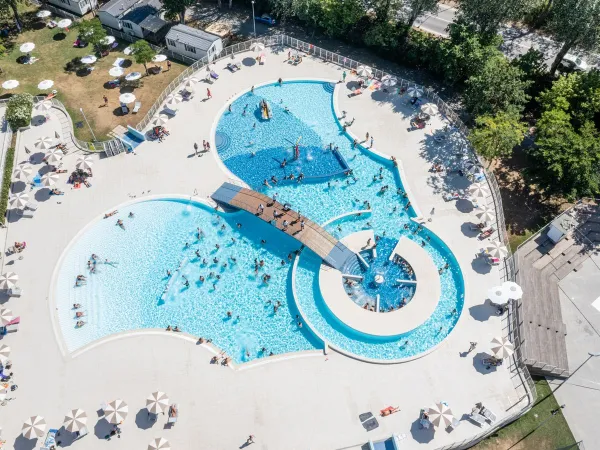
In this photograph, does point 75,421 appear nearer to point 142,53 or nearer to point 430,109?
point 142,53

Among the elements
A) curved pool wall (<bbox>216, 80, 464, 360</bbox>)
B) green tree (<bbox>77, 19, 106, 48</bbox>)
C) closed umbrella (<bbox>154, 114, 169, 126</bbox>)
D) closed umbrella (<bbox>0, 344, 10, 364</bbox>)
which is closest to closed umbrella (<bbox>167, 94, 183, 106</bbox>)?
closed umbrella (<bbox>154, 114, 169, 126</bbox>)

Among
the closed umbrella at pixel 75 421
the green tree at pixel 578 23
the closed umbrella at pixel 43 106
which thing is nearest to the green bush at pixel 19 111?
the closed umbrella at pixel 43 106

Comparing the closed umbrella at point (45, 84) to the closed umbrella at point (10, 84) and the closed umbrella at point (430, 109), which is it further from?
the closed umbrella at point (430, 109)

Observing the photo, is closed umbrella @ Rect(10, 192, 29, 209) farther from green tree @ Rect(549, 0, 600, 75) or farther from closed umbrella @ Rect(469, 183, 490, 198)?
green tree @ Rect(549, 0, 600, 75)

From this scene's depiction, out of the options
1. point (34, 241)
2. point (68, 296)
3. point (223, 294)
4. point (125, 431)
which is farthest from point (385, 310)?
point (34, 241)

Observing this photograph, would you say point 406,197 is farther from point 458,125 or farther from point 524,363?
point 524,363
